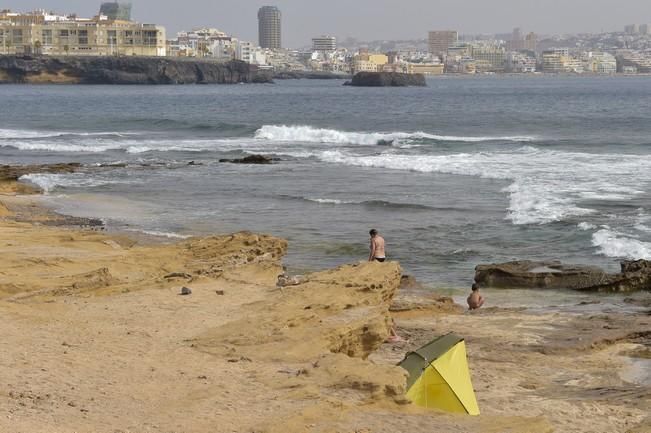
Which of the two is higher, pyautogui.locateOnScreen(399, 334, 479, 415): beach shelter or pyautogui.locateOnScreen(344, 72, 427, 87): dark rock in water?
pyautogui.locateOnScreen(399, 334, 479, 415): beach shelter

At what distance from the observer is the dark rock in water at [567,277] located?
19281mm

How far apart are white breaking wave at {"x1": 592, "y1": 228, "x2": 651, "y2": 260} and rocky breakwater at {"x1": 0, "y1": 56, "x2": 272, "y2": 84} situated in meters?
161

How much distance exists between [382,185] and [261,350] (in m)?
24.2

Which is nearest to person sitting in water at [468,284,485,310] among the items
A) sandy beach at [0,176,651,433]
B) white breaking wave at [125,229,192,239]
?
sandy beach at [0,176,651,433]

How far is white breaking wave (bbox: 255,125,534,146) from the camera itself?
188 feet

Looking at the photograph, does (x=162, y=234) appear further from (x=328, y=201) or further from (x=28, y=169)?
(x=28, y=169)

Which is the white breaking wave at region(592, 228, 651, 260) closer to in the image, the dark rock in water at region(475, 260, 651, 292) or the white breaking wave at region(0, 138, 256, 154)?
the dark rock in water at region(475, 260, 651, 292)

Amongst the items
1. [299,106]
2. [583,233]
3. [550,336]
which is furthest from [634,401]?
[299,106]

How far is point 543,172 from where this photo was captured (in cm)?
3862

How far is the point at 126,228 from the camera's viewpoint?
25.5 metres

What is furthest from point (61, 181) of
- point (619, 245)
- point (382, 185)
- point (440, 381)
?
point (440, 381)

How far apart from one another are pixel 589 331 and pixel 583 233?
32.5ft

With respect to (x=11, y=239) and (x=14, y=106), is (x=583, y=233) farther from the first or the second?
(x=14, y=106)

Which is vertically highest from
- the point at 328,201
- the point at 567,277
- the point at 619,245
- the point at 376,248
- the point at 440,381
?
the point at 376,248
